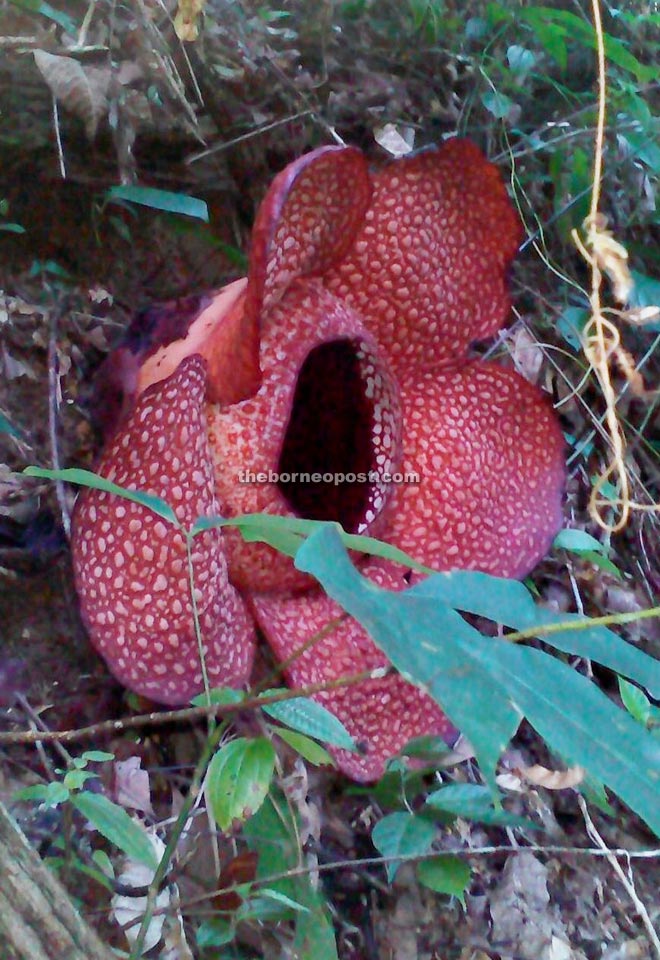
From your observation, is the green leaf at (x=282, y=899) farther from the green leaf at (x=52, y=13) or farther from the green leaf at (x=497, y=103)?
the green leaf at (x=497, y=103)

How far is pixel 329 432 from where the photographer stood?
5.03ft

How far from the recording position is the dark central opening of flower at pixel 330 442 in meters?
1.46

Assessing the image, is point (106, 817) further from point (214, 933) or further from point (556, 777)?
point (556, 777)

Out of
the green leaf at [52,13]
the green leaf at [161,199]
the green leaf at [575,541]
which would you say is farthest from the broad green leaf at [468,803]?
the green leaf at [52,13]

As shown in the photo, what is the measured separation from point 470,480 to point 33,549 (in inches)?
28.0

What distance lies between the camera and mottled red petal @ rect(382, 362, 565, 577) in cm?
141

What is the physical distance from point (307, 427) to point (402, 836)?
743mm

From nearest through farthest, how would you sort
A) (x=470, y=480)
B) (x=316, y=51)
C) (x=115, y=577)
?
(x=115, y=577) → (x=470, y=480) → (x=316, y=51)

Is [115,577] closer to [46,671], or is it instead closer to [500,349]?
[46,671]

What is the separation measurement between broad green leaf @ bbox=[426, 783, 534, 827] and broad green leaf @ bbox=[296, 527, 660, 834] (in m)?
0.58

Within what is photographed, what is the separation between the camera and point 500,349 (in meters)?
1.83

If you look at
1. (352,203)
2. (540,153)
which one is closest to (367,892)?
(352,203)

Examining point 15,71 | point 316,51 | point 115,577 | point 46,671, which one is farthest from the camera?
point 316,51

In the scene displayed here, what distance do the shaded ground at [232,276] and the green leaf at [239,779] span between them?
10.2 inches
